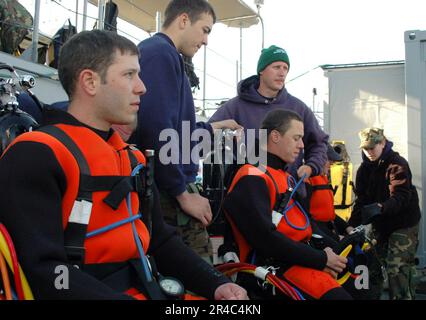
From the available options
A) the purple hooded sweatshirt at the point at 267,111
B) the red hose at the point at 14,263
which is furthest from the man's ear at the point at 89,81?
the purple hooded sweatshirt at the point at 267,111

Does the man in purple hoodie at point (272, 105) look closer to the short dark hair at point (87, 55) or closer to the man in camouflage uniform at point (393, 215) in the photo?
the man in camouflage uniform at point (393, 215)

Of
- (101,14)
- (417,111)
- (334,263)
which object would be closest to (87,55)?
(334,263)

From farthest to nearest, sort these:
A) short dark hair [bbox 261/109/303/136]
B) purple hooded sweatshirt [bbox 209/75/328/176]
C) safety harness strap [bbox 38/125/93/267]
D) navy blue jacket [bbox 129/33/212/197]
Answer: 1. purple hooded sweatshirt [bbox 209/75/328/176]
2. short dark hair [bbox 261/109/303/136]
3. navy blue jacket [bbox 129/33/212/197]
4. safety harness strap [bbox 38/125/93/267]

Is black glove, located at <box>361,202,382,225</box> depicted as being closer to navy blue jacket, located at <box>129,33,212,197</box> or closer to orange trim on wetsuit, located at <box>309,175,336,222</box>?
orange trim on wetsuit, located at <box>309,175,336,222</box>

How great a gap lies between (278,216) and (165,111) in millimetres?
907

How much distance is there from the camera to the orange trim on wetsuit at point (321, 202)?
3.67 m

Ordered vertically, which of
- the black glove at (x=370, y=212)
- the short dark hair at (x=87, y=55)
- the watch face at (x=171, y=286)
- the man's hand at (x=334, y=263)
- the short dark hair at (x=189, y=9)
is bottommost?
the man's hand at (x=334, y=263)

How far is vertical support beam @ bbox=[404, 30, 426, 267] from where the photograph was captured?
475 cm

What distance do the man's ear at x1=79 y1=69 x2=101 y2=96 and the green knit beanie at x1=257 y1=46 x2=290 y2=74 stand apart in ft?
6.67

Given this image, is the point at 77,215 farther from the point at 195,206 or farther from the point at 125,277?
the point at 195,206

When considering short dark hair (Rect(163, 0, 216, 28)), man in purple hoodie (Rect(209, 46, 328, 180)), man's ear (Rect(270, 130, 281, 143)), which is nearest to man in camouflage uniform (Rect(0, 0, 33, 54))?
man in purple hoodie (Rect(209, 46, 328, 180))

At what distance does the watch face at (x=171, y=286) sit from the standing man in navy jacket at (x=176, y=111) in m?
0.58

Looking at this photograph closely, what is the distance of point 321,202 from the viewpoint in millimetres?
3727
